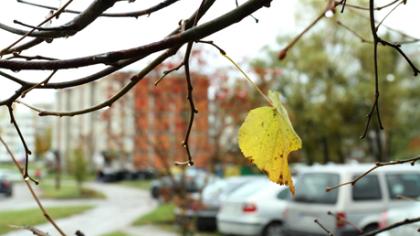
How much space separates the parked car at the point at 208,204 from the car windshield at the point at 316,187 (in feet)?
11.0

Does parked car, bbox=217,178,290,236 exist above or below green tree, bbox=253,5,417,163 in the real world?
below

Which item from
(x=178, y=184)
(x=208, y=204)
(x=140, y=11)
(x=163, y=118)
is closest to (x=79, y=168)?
(x=163, y=118)

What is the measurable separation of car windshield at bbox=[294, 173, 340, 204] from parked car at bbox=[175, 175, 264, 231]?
336 centimetres

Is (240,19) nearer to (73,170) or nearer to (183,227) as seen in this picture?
(183,227)

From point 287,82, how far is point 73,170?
12603mm

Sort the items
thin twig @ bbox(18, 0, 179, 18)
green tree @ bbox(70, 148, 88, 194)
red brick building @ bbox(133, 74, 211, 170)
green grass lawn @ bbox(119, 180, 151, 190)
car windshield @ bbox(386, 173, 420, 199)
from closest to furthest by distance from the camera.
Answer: thin twig @ bbox(18, 0, 179, 18), car windshield @ bbox(386, 173, 420, 199), red brick building @ bbox(133, 74, 211, 170), green tree @ bbox(70, 148, 88, 194), green grass lawn @ bbox(119, 180, 151, 190)

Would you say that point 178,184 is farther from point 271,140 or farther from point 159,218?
point 271,140

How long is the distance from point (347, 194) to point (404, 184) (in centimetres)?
129

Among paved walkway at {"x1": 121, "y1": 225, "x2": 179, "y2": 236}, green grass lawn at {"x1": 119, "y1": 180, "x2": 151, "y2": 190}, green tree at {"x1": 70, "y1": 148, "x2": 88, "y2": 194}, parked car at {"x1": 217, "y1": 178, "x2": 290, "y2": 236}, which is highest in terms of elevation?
parked car at {"x1": 217, "y1": 178, "x2": 290, "y2": 236}

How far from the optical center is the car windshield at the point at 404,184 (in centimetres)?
1162

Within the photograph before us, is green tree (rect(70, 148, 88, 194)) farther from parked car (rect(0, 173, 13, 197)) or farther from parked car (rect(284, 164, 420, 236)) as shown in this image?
parked car (rect(284, 164, 420, 236))

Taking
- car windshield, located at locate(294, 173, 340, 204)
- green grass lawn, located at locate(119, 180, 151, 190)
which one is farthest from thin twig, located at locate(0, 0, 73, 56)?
green grass lawn, located at locate(119, 180, 151, 190)

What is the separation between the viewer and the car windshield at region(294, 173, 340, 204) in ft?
37.5

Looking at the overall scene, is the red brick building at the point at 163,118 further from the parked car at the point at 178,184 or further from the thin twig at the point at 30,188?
the thin twig at the point at 30,188
